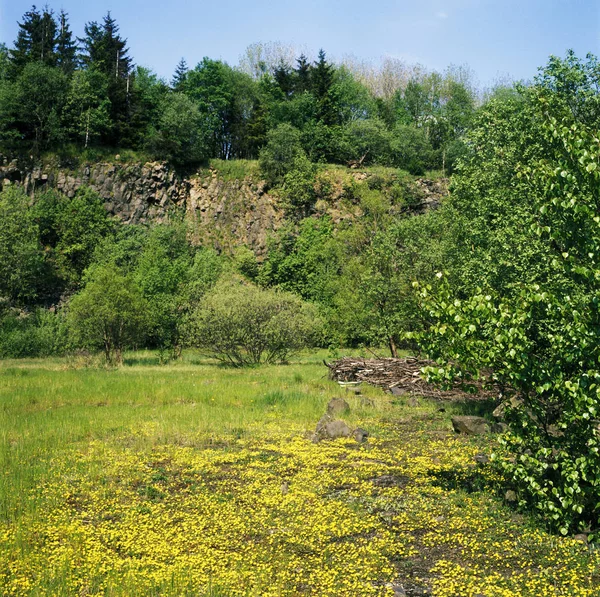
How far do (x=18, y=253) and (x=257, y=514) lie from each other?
197 feet

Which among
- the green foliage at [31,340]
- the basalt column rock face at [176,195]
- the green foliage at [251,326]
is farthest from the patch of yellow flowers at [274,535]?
the basalt column rock face at [176,195]

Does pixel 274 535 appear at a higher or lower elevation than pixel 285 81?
lower

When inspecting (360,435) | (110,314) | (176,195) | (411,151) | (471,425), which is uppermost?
(411,151)

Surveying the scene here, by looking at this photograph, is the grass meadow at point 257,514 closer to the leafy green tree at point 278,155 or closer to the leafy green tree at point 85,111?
the leafy green tree at point 278,155

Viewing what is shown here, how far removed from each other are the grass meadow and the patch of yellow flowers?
31mm

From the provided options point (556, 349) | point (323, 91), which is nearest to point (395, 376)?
point (556, 349)

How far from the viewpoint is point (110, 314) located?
40.0m

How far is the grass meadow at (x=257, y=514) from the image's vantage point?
8.21m

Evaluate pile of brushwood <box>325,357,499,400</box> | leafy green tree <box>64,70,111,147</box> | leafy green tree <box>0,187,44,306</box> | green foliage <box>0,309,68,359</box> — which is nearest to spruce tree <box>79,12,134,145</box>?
leafy green tree <box>64,70,111,147</box>

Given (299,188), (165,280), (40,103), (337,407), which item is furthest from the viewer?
(299,188)

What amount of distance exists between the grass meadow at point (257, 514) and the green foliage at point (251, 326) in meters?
19.2

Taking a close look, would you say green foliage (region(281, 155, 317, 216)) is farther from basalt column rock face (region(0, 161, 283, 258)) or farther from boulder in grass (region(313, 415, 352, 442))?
boulder in grass (region(313, 415, 352, 442))

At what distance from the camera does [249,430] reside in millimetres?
18422

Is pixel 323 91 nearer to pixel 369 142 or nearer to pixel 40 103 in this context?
pixel 369 142
